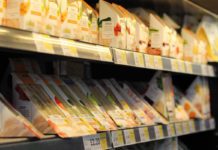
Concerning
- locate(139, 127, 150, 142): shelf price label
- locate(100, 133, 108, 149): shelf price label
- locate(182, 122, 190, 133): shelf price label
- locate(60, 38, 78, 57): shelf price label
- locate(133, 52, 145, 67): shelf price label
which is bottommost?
locate(182, 122, 190, 133): shelf price label

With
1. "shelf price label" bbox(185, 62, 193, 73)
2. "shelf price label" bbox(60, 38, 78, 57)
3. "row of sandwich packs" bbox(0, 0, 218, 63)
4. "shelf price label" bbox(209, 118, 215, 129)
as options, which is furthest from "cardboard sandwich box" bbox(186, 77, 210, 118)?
"shelf price label" bbox(60, 38, 78, 57)

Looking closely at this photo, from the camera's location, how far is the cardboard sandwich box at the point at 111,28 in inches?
64.1

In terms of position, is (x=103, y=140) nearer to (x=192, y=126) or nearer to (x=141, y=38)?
(x=141, y=38)

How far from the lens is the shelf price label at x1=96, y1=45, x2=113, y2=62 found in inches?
56.6

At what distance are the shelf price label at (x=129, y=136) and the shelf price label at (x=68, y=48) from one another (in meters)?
0.43

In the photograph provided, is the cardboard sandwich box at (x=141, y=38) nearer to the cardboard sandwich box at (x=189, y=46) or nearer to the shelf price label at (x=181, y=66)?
the shelf price label at (x=181, y=66)

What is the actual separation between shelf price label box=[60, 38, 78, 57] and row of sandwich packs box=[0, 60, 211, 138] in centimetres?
20

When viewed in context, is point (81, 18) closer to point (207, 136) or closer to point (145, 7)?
point (145, 7)

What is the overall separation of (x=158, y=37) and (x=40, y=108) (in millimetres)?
856

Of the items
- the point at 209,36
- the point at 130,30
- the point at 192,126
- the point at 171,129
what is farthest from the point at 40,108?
the point at 209,36

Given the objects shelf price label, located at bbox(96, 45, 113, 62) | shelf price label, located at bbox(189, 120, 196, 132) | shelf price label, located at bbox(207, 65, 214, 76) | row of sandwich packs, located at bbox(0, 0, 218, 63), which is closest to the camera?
row of sandwich packs, located at bbox(0, 0, 218, 63)

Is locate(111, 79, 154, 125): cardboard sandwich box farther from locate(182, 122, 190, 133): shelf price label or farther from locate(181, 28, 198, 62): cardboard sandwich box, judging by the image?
locate(181, 28, 198, 62): cardboard sandwich box

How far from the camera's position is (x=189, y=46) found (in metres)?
2.34

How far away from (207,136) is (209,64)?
0.45 metres
